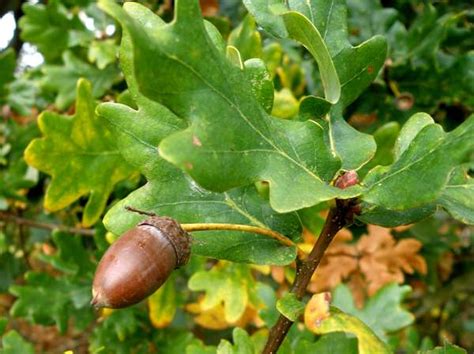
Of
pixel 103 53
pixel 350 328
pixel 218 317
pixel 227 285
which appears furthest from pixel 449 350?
pixel 103 53

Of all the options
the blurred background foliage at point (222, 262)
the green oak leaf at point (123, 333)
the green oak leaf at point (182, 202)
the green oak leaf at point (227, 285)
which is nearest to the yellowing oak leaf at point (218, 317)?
the blurred background foliage at point (222, 262)

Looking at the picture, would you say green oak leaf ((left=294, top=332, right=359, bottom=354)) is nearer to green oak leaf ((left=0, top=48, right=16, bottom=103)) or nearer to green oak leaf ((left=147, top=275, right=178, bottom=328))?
green oak leaf ((left=147, top=275, right=178, bottom=328))

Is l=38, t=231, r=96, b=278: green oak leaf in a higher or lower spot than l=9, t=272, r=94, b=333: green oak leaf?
higher

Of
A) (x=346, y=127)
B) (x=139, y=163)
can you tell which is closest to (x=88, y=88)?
(x=139, y=163)

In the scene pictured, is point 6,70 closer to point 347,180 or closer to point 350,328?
point 347,180

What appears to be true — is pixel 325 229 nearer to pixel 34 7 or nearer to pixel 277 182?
pixel 277 182

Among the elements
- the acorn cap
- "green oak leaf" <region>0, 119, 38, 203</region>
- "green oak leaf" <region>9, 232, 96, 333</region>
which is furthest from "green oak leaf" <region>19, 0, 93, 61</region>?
the acorn cap

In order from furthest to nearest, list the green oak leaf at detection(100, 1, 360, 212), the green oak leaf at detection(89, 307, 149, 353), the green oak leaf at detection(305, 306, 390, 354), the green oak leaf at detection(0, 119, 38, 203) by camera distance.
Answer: the green oak leaf at detection(0, 119, 38, 203) → the green oak leaf at detection(89, 307, 149, 353) → the green oak leaf at detection(305, 306, 390, 354) → the green oak leaf at detection(100, 1, 360, 212)
